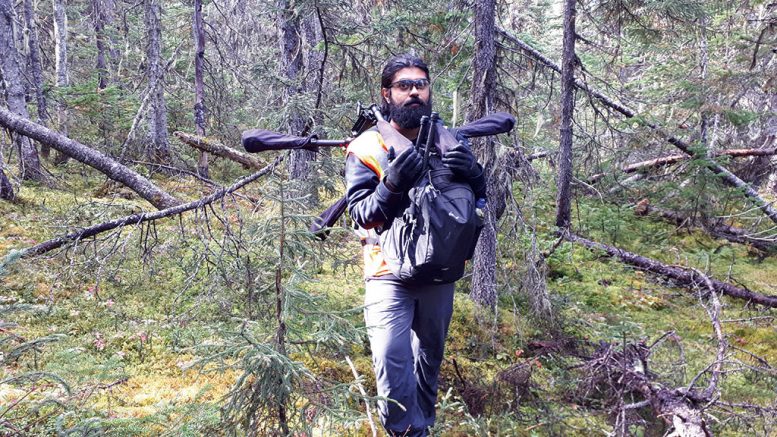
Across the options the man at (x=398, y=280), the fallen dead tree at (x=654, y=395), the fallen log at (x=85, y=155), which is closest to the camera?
the man at (x=398, y=280)

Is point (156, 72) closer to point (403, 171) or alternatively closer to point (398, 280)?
point (398, 280)

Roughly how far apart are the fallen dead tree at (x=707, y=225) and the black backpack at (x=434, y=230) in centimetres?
1036

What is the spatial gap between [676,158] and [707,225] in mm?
1725

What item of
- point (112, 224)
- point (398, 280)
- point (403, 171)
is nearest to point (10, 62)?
point (112, 224)

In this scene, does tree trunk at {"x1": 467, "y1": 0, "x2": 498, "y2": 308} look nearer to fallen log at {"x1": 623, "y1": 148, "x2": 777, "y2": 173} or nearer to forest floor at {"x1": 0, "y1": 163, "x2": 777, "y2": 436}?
forest floor at {"x1": 0, "y1": 163, "x2": 777, "y2": 436}

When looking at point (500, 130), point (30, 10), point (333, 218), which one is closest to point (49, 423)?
point (333, 218)

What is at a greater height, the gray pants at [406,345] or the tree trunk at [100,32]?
the tree trunk at [100,32]

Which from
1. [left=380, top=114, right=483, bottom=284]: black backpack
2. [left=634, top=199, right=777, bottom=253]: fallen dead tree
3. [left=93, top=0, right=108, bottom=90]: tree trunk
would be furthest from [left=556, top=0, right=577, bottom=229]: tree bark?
[left=93, top=0, right=108, bottom=90]: tree trunk

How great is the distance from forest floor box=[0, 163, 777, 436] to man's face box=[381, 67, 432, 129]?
42.7 inches

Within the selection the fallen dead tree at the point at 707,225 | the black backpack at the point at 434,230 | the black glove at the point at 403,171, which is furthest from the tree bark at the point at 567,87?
the black glove at the point at 403,171

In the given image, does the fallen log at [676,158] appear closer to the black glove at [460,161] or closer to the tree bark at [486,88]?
the tree bark at [486,88]

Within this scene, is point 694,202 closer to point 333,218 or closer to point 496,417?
point 496,417

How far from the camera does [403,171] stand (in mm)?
2715

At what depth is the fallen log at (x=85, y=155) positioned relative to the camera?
4434 millimetres
